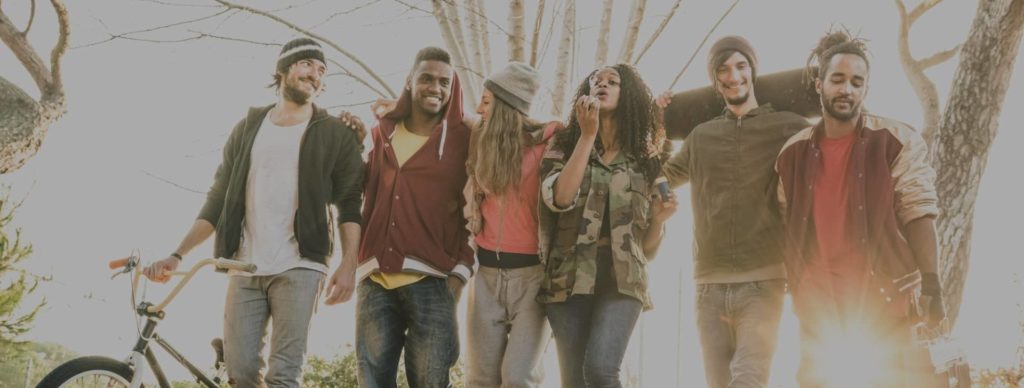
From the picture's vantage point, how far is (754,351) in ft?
13.2

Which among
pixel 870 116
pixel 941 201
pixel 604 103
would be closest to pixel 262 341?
pixel 604 103

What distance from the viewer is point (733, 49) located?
14.9ft

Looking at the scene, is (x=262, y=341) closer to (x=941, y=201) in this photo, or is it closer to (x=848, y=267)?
(x=848, y=267)

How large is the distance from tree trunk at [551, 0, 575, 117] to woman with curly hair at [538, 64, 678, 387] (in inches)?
169

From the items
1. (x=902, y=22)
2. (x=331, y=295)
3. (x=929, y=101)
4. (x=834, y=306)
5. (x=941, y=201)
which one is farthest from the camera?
(x=902, y=22)

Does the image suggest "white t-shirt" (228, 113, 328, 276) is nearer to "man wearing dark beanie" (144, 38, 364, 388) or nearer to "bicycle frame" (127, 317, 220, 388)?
"man wearing dark beanie" (144, 38, 364, 388)

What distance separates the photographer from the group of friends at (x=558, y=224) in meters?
3.97

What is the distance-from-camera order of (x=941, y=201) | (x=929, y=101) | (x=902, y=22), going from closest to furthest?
(x=941, y=201), (x=929, y=101), (x=902, y=22)

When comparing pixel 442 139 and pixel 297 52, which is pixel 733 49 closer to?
pixel 442 139

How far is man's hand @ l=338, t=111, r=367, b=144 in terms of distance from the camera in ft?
15.1

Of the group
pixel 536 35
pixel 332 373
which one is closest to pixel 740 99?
pixel 536 35

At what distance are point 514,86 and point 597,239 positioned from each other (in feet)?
2.74

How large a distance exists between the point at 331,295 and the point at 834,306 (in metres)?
2.16

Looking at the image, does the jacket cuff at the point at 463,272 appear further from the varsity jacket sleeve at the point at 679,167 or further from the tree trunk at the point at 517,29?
the tree trunk at the point at 517,29
